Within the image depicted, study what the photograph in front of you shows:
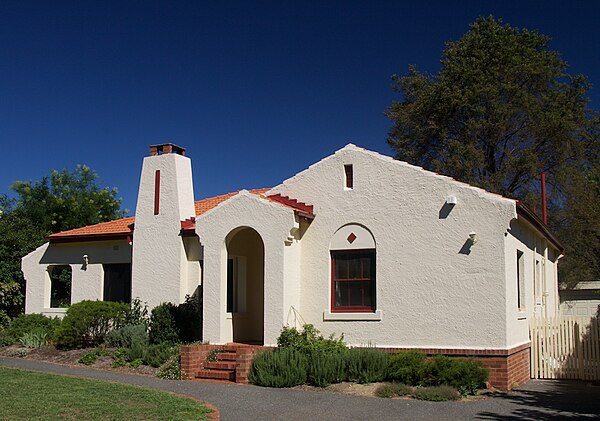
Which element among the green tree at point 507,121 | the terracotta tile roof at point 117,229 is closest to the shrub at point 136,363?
the terracotta tile roof at point 117,229

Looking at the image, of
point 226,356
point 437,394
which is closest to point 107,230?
point 226,356

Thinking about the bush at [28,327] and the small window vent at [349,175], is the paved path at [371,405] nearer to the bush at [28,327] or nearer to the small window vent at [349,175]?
the small window vent at [349,175]

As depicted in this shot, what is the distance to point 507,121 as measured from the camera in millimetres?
34750

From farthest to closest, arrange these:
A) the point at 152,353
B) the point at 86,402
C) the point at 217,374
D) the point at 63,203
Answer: the point at 63,203, the point at 152,353, the point at 217,374, the point at 86,402

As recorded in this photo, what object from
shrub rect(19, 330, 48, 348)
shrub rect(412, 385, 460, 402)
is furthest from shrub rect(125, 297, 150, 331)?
shrub rect(412, 385, 460, 402)

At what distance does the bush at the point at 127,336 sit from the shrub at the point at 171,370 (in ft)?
6.45

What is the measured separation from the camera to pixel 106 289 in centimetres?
2216

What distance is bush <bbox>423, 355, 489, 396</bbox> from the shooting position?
554 inches

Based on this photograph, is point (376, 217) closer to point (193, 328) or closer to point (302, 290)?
point (302, 290)

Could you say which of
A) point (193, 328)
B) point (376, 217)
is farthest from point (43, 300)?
point (376, 217)

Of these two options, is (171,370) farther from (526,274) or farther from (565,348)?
(565,348)

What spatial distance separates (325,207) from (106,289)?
8.60 m

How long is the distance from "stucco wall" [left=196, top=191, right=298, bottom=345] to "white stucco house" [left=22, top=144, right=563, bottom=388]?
0.09 ft

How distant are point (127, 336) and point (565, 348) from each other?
11261mm
